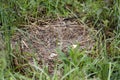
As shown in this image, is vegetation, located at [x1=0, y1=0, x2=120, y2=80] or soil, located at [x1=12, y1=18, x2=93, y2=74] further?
soil, located at [x1=12, y1=18, x2=93, y2=74]

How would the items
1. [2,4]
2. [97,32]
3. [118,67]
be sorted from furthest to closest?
[97,32] < [2,4] < [118,67]

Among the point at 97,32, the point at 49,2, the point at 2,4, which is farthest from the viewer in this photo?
the point at 49,2

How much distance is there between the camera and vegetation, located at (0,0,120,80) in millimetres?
2275

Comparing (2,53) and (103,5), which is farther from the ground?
(103,5)

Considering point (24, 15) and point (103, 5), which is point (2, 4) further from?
point (103, 5)

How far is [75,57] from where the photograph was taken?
2.44 m

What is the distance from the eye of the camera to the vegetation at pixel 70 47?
228cm

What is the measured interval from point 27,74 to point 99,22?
0.93 metres

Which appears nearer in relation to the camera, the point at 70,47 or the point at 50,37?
the point at 70,47

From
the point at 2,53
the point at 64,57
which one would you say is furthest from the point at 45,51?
the point at 2,53

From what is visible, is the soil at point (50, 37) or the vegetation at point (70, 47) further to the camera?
the soil at point (50, 37)

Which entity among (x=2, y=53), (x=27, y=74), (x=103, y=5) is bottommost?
(x=27, y=74)

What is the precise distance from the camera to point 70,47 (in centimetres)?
259

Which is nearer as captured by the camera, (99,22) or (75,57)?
(75,57)
